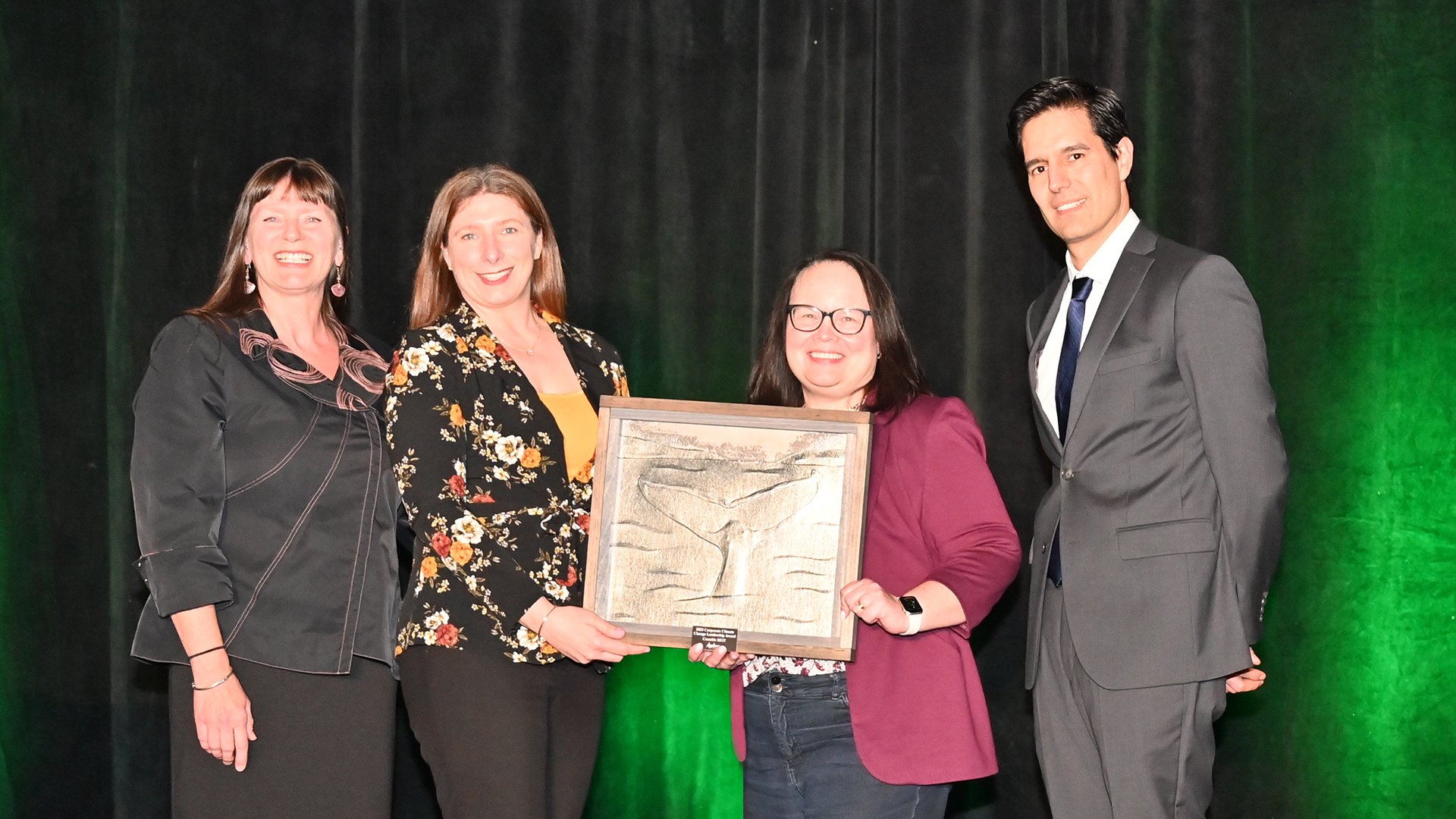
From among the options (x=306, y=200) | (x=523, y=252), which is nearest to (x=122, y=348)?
(x=306, y=200)

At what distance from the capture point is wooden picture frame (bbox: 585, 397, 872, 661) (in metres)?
2.06

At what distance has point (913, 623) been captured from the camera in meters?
1.97

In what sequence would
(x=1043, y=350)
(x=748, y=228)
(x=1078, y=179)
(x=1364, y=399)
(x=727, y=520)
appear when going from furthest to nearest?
(x=748, y=228) < (x=1364, y=399) < (x=1043, y=350) < (x=1078, y=179) < (x=727, y=520)

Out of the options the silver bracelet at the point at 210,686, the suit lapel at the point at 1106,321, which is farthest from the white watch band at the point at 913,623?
the silver bracelet at the point at 210,686

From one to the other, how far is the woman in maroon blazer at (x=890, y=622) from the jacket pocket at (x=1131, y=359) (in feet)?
1.21

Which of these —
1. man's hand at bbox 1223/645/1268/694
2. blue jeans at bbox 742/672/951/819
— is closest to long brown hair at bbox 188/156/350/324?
blue jeans at bbox 742/672/951/819

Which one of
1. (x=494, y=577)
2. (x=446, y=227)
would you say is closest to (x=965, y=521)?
(x=494, y=577)

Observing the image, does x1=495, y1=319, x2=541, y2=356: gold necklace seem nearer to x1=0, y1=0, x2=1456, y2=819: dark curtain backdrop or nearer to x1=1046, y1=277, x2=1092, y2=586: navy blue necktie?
x1=1046, y1=277, x2=1092, y2=586: navy blue necktie

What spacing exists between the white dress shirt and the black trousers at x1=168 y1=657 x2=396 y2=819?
143 cm

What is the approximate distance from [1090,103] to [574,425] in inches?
47.5

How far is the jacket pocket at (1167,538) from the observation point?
2.24 m

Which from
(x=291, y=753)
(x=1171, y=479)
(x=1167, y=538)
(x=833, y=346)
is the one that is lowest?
(x=291, y=753)

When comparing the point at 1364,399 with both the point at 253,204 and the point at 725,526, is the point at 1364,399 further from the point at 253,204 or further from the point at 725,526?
the point at 253,204

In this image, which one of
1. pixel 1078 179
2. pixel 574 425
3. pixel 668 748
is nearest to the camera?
pixel 574 425
